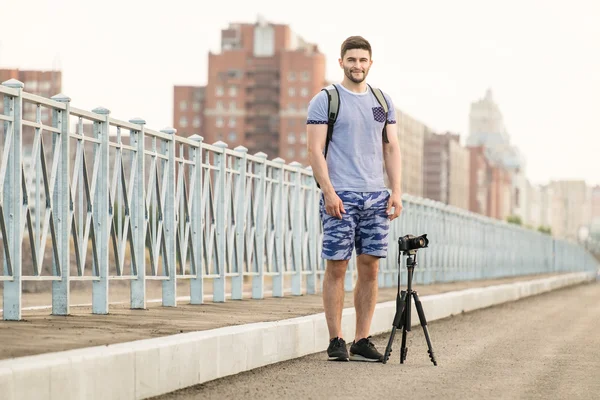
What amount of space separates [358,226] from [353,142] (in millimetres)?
628

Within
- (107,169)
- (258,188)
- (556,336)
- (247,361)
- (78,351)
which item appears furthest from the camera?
(258,188)

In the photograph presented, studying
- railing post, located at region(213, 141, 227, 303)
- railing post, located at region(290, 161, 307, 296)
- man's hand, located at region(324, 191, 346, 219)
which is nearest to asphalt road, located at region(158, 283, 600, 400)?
man's hand, located at region(324, 191, 346, 219)

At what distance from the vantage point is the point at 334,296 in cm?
1038

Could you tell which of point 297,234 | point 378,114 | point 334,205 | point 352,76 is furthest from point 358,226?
point 297,234

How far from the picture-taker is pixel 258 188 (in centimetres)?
1711

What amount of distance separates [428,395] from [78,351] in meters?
2.14

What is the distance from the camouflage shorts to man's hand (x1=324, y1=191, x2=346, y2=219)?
0.24 feet

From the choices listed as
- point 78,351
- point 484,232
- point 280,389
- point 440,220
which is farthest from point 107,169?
point 484,232

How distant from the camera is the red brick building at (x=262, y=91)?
18388 cm

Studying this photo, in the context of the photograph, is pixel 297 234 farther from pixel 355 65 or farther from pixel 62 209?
pixel 355 65

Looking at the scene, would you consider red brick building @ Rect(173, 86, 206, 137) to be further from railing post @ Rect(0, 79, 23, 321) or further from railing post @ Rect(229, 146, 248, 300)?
railing post @ Rect(0, 79, 23, 321)

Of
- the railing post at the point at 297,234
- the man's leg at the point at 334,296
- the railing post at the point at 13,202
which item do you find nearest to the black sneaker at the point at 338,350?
the man's leg at the point at 334,296

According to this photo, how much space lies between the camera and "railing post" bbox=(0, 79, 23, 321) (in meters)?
9.77

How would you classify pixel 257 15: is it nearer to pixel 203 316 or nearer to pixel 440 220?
pixel 440 220
